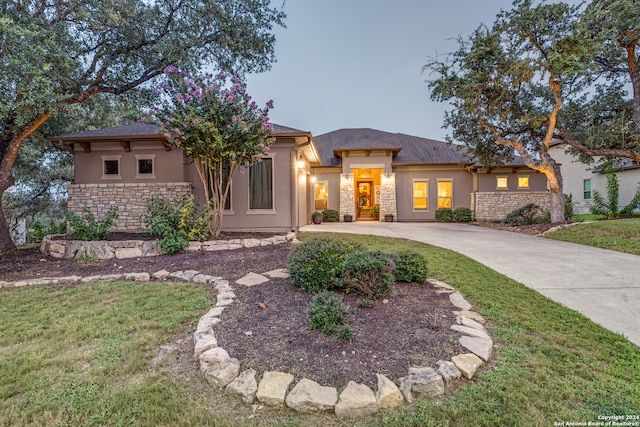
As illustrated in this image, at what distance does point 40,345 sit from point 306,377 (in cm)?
236

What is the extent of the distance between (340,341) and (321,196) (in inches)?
471

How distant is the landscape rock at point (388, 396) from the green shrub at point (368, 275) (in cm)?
124

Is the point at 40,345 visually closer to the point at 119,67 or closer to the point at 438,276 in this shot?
the point at 438,276

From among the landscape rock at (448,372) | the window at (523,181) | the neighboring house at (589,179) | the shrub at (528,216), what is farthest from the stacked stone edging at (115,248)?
the neighboring house at (589,179)

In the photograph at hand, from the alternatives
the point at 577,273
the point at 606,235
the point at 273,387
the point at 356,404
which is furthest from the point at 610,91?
the point at 273,387

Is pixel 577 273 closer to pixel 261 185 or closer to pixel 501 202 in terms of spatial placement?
pixel 261 185

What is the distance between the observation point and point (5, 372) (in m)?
2.02

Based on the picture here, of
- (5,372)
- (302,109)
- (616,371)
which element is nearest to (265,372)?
(5,372)

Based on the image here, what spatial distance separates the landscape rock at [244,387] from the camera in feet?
5.62

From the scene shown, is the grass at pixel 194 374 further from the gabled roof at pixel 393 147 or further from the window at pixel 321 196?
the gabled roof at pixel 393 147

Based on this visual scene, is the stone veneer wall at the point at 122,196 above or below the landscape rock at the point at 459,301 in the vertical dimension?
above

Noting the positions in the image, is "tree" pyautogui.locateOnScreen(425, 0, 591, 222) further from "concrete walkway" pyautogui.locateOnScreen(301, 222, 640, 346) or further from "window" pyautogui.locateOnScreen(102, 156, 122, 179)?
"window" pyautogui.locateOnScreen(102, 156, 122, 179)

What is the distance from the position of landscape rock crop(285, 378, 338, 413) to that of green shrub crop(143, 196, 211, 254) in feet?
16.9

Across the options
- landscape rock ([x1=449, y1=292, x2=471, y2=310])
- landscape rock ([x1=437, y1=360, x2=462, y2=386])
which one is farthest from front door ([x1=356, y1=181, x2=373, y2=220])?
landscape rock ([x1=437, y1=360, x2=462, y2=386])
